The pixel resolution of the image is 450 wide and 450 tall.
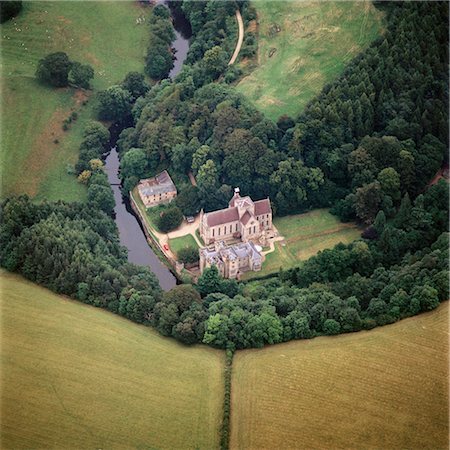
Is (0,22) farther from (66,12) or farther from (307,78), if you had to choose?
(307,78)

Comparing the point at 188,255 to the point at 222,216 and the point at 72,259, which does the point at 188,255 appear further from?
the point at 72,259

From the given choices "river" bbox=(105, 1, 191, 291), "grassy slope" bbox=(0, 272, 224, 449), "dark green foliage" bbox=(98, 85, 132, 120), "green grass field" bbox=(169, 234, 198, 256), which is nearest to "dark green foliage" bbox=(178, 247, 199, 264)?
"green grass field" bbox=(169, 234, 198, 256)

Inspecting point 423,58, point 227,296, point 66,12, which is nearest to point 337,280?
point 227,296

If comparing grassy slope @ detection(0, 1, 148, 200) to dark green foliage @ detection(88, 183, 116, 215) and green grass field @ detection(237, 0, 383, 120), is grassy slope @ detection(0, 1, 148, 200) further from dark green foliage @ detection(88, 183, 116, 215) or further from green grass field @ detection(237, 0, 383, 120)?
green grass field @ detection(237, 0, 383, 120)

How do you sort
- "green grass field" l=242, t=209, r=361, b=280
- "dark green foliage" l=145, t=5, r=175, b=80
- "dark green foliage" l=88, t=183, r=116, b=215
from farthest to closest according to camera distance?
"dark green foliage" l=145, t=5, r=175, b=80 < "dark green foliage" l=88, t=183, r=116, b=215 < "green grass field" l=242, t=209, r=361, b=280

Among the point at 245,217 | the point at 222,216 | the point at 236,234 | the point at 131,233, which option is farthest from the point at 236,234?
the point at 131,233

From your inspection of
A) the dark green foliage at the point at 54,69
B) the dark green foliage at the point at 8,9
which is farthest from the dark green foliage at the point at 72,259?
the dark green foliage at the point at 8,9

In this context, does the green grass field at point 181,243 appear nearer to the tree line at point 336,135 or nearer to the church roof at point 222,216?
the church roof at point 222,216
